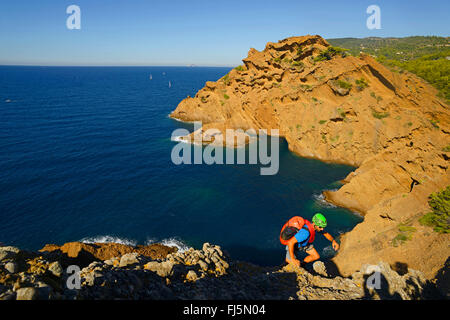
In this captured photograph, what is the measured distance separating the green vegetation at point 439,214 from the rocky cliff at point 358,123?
58 cm

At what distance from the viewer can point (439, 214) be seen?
18.2 m

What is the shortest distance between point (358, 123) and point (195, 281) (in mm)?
44247

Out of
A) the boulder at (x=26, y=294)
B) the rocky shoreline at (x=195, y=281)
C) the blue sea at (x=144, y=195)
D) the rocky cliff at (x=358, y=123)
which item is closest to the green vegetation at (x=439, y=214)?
the rocky cliff at (x=358, y=123)

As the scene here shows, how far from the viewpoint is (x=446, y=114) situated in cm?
2727

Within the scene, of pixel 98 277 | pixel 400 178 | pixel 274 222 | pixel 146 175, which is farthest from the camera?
pixel 146 175

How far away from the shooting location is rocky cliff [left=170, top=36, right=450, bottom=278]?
2017 cm

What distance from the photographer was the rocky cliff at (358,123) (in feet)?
66.2

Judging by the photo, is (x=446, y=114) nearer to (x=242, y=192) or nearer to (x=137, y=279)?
(x=242, y=192)

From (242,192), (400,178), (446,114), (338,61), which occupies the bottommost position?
(242,192)

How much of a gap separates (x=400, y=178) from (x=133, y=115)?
74.8 meters

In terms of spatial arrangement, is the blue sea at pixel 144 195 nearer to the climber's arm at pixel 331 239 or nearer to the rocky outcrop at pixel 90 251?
the rocky outcrop at pixel 90 251

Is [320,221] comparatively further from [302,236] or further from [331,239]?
[302,236]

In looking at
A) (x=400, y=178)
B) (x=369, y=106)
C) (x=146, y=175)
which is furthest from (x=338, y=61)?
(x=146, y=175)

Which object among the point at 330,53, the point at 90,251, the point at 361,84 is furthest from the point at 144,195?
the point at 330,53
